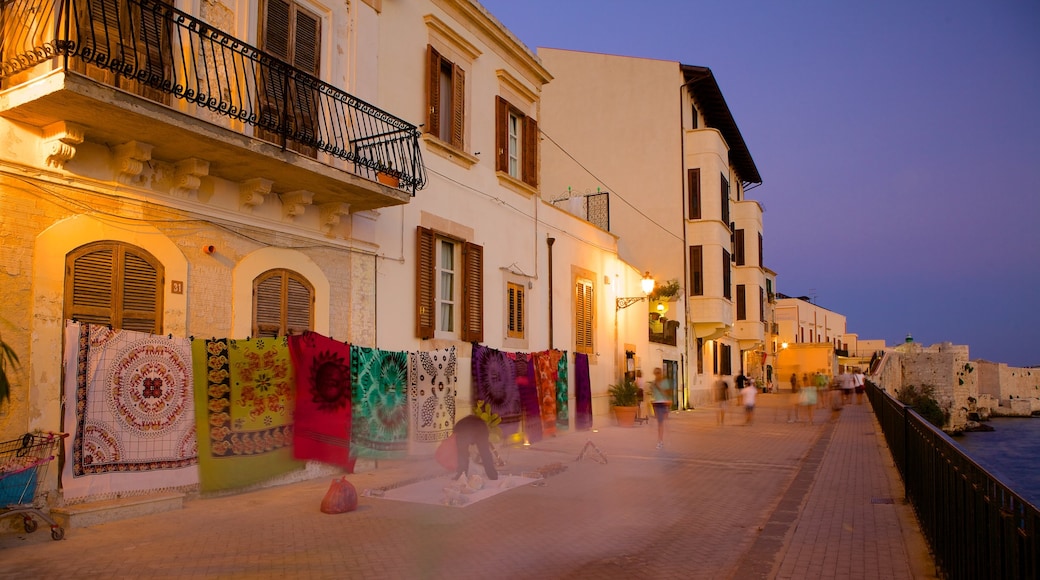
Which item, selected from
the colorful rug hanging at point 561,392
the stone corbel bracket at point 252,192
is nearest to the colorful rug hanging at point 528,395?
the colorful rug hanging at point 561,392

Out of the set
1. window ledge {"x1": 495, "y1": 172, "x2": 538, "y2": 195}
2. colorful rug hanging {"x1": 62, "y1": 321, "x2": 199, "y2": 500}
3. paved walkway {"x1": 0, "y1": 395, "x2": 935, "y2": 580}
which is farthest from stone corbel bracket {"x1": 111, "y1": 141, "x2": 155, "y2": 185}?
window ledge {"x1": 495, "y1": 172, "x2": 538, "y2": 195}

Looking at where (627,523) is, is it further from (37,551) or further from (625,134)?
(625,134)

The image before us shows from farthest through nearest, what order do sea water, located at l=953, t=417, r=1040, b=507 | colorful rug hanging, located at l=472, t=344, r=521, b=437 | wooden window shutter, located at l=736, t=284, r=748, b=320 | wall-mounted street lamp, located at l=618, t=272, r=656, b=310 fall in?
wooden window shutter, located at l=736, t=284, r=748, b=320 → sea water, located at l=953, t=417, r=1040, b=507 → wall-mounted street lamp, located at l=618, t=272, r=656, b=310 → colorful rug hanging, located at l=472, t=344, r=521, b=437

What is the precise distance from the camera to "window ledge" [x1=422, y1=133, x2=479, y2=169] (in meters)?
13.8

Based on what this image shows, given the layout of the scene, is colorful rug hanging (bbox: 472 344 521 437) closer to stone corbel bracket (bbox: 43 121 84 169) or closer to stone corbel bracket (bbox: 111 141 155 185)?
stone corbel bracket (bbox: 111 141 155 185)

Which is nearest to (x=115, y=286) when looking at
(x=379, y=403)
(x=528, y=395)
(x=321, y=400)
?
(x=321, y=400)

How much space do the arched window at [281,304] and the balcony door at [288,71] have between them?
1.89 m

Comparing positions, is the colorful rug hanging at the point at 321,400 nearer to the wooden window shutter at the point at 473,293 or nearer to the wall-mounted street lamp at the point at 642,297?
the wooden window shutter at the point at 473,293

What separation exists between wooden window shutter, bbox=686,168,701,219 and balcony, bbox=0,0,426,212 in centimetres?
2140

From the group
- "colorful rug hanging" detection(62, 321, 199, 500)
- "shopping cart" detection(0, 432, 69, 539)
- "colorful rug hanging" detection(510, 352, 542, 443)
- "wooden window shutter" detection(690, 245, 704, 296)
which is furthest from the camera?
"wooden window shutter" detection(690, 245, 704, 296)

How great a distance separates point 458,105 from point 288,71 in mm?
5537

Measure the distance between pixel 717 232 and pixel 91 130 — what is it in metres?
26.5

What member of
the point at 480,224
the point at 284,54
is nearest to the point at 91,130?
the point at 284,54

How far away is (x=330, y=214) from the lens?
36.7 feet
